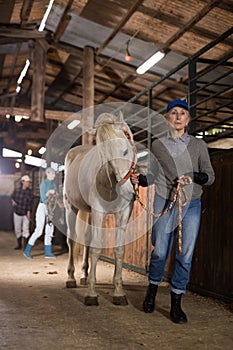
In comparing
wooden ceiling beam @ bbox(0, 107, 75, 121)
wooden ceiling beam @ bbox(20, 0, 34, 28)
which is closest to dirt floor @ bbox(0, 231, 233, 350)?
wooden ceiling beam @ bbox(0, 107, 75, 121)

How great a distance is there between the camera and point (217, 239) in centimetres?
390

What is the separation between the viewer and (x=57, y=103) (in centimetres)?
1541

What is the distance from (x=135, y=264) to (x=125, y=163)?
2.65 meters

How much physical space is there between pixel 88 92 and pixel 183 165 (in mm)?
5890

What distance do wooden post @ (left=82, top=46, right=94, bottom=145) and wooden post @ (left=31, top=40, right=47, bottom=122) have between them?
3.11 feet

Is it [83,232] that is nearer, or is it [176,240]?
[176,240]

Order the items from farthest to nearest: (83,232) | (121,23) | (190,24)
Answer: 1. (121,23)
2. (190,24)
3. (83,232)

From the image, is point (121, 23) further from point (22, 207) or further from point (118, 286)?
point (118, 286)

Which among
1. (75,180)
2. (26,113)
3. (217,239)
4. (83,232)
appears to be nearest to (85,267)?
(83,232)

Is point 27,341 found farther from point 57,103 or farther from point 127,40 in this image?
point 57,103

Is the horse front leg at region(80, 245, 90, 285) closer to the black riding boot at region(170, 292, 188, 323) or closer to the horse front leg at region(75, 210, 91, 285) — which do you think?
the horse front leg at region(75, 210, 91, 285)

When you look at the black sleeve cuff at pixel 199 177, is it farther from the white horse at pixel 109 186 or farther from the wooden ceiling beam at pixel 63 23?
the wooden ceiling beam at pixel 63 23

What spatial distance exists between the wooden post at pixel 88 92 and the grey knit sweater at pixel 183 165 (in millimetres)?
4873

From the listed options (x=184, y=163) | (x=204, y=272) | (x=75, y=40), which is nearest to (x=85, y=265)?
(x=204, y=272)
